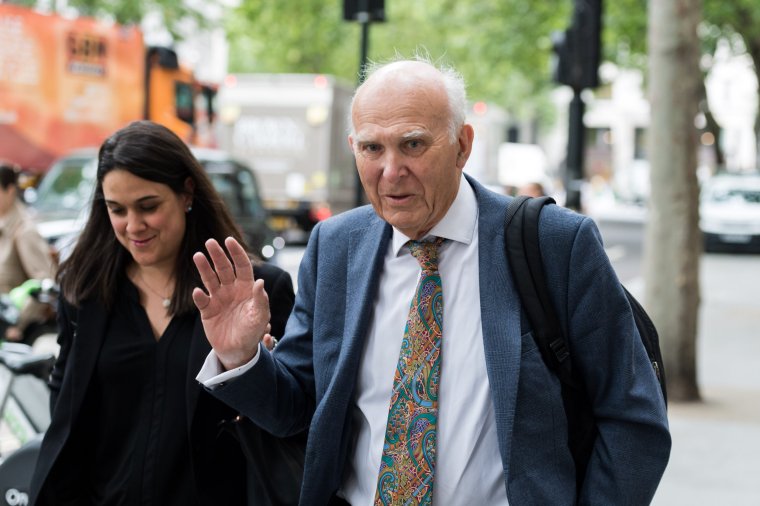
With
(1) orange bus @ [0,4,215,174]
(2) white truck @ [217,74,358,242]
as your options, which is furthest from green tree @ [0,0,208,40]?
(1) orange bus @ [0,4,215,174]

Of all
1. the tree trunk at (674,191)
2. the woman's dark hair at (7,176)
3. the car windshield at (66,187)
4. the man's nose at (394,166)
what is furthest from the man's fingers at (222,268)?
the car windshield at (66,187)

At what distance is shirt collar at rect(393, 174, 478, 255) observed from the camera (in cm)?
254

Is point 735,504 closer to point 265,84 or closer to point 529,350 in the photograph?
point 529,350

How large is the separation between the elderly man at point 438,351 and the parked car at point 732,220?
2492cm

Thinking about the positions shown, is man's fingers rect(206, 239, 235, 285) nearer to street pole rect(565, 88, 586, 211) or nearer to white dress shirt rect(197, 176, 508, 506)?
white dress shirt rect(197, 176, 508, 506)

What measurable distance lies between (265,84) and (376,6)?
46.8 ft

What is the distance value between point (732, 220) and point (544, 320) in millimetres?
25758

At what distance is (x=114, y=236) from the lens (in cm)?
330

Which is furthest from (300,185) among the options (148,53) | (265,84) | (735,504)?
(735,504)

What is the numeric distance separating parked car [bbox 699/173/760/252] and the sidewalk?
39.6 ft

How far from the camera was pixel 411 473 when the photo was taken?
7.95ft

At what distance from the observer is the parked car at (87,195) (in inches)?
452

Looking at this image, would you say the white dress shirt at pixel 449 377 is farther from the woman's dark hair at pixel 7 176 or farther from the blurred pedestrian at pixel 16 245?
the woman's dark hair at pixel 7 176

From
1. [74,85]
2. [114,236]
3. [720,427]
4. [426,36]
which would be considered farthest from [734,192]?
[114,236]
